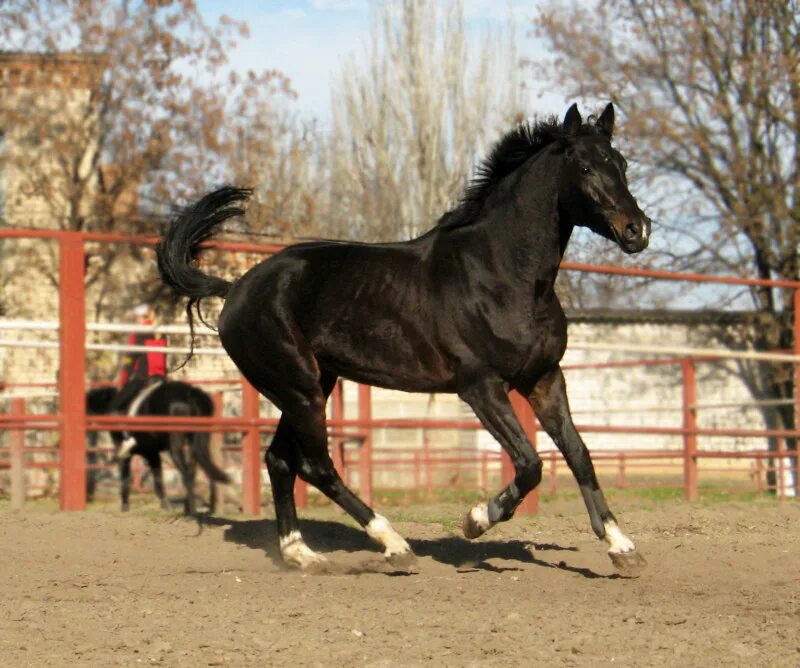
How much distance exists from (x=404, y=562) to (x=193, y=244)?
236 centimetres

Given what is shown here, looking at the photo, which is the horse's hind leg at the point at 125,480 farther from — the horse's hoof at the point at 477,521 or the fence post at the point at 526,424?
the horse's hoof at the point at 477,521

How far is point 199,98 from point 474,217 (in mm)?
16692

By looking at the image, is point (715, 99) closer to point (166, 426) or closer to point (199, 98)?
point (199, 98)

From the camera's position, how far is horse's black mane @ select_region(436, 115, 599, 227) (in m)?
5.82

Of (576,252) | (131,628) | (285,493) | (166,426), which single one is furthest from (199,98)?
(131,628)

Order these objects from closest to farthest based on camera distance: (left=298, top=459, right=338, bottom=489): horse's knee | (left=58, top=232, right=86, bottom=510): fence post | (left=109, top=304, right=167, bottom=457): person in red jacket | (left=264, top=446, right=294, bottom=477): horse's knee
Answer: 1. (left=298, top=459, right=338, bottom=489): horse's knee
2. (left=264, top=446, right=294, bottom=477): horse's knee
3. (left=58, top=232, right=86, bottom=510): fence post
4. (left=109, top=304, right=167, bottom=457): person in red jacket

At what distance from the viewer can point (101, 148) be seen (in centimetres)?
2095

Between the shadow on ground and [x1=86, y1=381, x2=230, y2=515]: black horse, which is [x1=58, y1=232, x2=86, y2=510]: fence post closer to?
the shadow on ground

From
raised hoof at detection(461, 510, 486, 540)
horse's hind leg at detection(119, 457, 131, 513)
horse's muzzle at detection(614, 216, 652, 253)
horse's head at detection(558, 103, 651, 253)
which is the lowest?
horse's hind leg at detection(119, 457, 131, 513)

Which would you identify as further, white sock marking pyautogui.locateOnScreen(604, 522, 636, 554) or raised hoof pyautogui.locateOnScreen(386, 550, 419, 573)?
raised hoof pyautogui.locateOnScreen(386, 550, 419, 573)

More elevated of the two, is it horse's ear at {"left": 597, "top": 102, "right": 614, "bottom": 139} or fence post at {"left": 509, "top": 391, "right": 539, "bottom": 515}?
horse's ear at {"left": 597, "top": 102, "right": 614, "bottom": 139}

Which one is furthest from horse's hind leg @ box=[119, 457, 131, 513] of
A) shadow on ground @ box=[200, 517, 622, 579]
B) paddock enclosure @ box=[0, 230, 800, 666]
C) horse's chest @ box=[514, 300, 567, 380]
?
horse's chest @ box=[514, 300, 567, 380]

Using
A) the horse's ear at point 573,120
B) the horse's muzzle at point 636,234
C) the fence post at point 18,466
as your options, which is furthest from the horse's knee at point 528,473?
the fence post at point 18,466

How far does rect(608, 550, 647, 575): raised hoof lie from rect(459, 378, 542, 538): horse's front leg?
494mm
